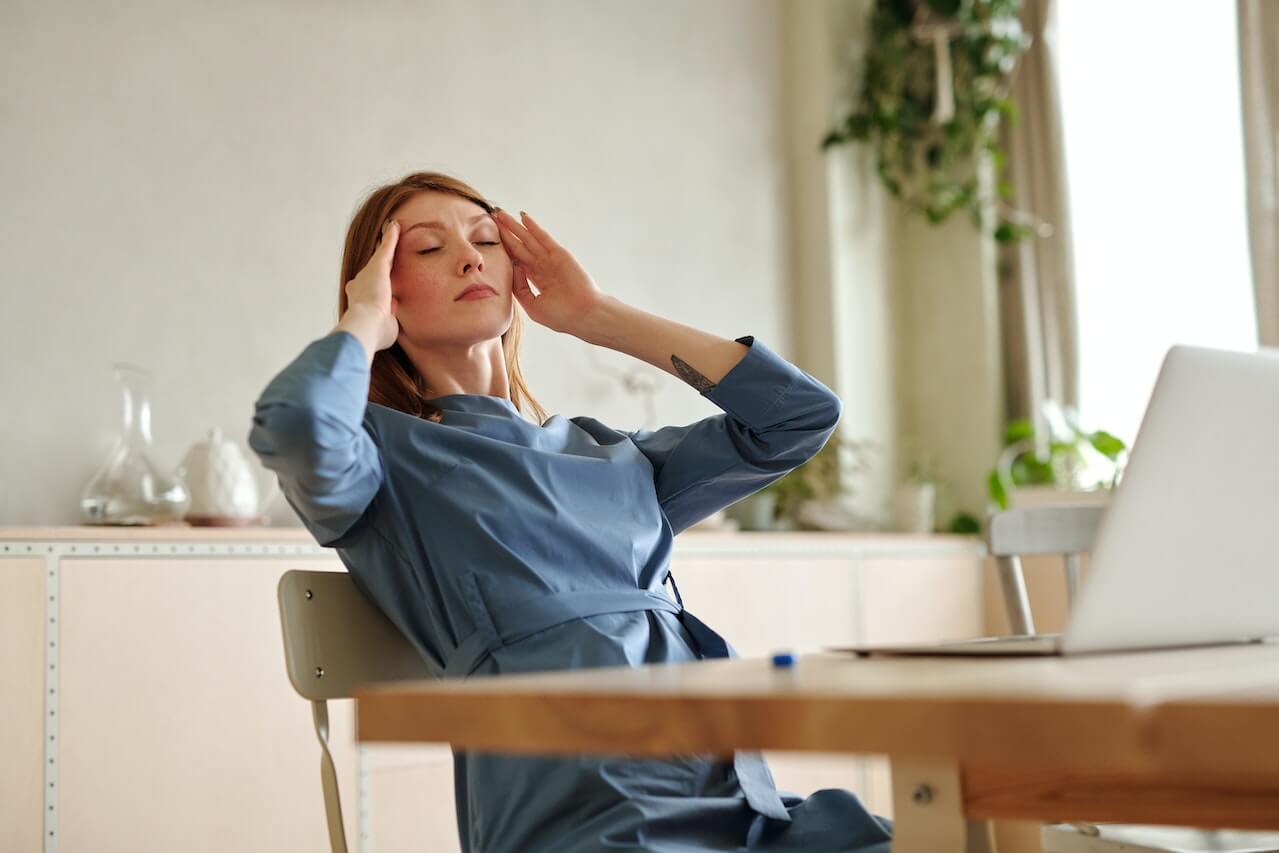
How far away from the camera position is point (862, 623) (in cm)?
371

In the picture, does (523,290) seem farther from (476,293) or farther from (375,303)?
(375,303)

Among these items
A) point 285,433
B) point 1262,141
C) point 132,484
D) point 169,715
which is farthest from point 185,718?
point 1262,141

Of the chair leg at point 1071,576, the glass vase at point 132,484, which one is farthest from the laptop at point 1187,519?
the glass vase at point 132,484

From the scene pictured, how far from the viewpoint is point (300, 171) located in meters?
3.41

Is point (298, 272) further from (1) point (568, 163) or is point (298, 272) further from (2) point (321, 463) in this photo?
(2) point (321, 463)

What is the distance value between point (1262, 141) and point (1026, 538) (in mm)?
2510

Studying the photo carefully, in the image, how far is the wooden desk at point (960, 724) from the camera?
0.57 metres

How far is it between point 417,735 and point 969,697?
1.00 ft

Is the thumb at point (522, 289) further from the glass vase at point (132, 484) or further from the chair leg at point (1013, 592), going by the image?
the glass vase at point (132, 484)

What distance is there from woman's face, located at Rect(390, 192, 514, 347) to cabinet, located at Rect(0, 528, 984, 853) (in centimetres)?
114

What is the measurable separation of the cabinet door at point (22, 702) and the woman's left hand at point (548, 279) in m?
1.21

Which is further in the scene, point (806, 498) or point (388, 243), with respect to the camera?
point (806, 498)

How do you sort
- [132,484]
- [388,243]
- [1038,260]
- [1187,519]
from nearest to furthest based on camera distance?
[1187,519], [388,243], [132,484], [1038,260]

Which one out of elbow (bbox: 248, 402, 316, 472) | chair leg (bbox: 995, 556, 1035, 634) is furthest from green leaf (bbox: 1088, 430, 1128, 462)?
elbow (bbox: 248, 402, 316, 472)
